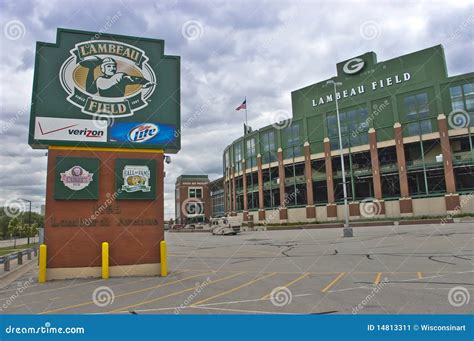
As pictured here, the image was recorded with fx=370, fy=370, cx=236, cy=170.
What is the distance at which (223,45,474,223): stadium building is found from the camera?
49031 millimetres

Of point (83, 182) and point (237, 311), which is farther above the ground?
point (83, 182)

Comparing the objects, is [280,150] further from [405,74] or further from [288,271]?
[288,271]

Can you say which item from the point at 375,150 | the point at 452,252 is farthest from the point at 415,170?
the point at 452,252

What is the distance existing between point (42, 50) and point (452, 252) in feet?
65.3

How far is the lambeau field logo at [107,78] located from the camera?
1515 centimetres

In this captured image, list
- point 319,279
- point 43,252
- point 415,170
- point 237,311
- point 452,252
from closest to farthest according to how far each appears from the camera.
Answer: point 237,311 < point 319,279 < point 43,252 < point 452,252 < point 415,170

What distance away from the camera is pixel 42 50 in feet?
49.4

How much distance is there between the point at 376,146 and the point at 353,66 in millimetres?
15007
